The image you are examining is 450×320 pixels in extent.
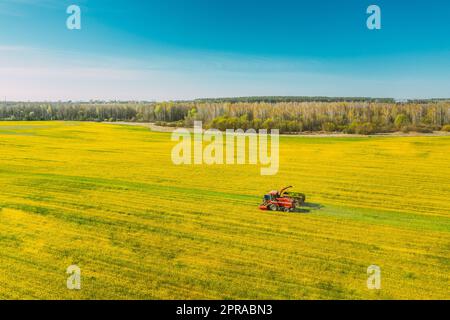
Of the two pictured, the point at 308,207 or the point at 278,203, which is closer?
the point at 278,203

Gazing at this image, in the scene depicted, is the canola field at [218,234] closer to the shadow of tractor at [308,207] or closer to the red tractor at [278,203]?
the shadow of tractor at [308,207]

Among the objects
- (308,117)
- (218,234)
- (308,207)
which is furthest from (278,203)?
(308,117)

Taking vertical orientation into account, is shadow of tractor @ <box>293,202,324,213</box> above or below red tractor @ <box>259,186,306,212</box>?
below

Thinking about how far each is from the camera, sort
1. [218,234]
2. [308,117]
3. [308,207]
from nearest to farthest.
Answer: [218,234] → [308,207] → [308,117]

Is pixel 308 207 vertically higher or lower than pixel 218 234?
higher

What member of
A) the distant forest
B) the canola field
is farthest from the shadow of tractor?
the distant forest

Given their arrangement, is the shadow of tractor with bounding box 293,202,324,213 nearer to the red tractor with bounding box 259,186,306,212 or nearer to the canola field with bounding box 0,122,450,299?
the canola field with bounding box 0,122,450,299

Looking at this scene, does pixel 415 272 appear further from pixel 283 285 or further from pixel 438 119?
pixel 438 119

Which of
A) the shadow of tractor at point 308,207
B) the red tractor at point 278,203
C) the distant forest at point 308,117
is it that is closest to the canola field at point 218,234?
the shadow of tractor at point 308,207

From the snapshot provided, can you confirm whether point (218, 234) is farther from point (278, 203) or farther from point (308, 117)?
point (308, 117)
